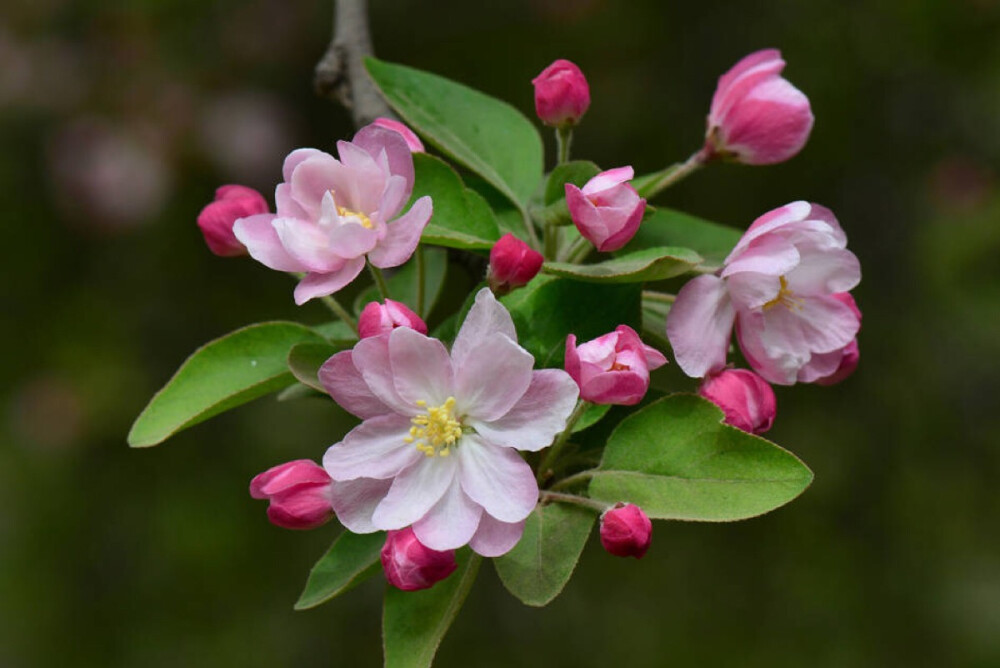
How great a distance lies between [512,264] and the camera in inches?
37.7

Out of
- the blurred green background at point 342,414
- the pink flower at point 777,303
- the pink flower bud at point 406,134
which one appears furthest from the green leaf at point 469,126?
the blurred green background at point 342,414

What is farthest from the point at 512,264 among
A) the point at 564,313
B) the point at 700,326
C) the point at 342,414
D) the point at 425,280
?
the point at 342,414

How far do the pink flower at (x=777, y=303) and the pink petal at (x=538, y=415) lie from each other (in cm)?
14

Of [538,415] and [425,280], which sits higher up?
[538,415]

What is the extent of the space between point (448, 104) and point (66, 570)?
8.22 feet

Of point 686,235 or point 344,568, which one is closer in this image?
point 344,568

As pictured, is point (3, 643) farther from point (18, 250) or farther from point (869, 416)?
point (869, 416)

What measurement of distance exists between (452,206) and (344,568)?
0.35 metres

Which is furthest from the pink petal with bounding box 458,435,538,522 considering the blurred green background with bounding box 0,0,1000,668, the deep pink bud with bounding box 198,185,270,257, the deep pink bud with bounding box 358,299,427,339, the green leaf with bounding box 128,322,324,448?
the blurred green background with bounding box 0,0,1000,668

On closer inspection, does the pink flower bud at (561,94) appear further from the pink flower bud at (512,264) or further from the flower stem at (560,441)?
the flower stem at (560,441)

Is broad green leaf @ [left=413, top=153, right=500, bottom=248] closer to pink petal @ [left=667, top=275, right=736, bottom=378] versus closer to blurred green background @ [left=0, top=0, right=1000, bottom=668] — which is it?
pink petal @ [left=667, top=275, right=736, bottom=378]

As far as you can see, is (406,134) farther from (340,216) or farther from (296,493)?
(296,493)

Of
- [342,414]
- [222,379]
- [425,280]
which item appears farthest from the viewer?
[342,414]

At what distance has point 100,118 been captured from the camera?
3.39 m
